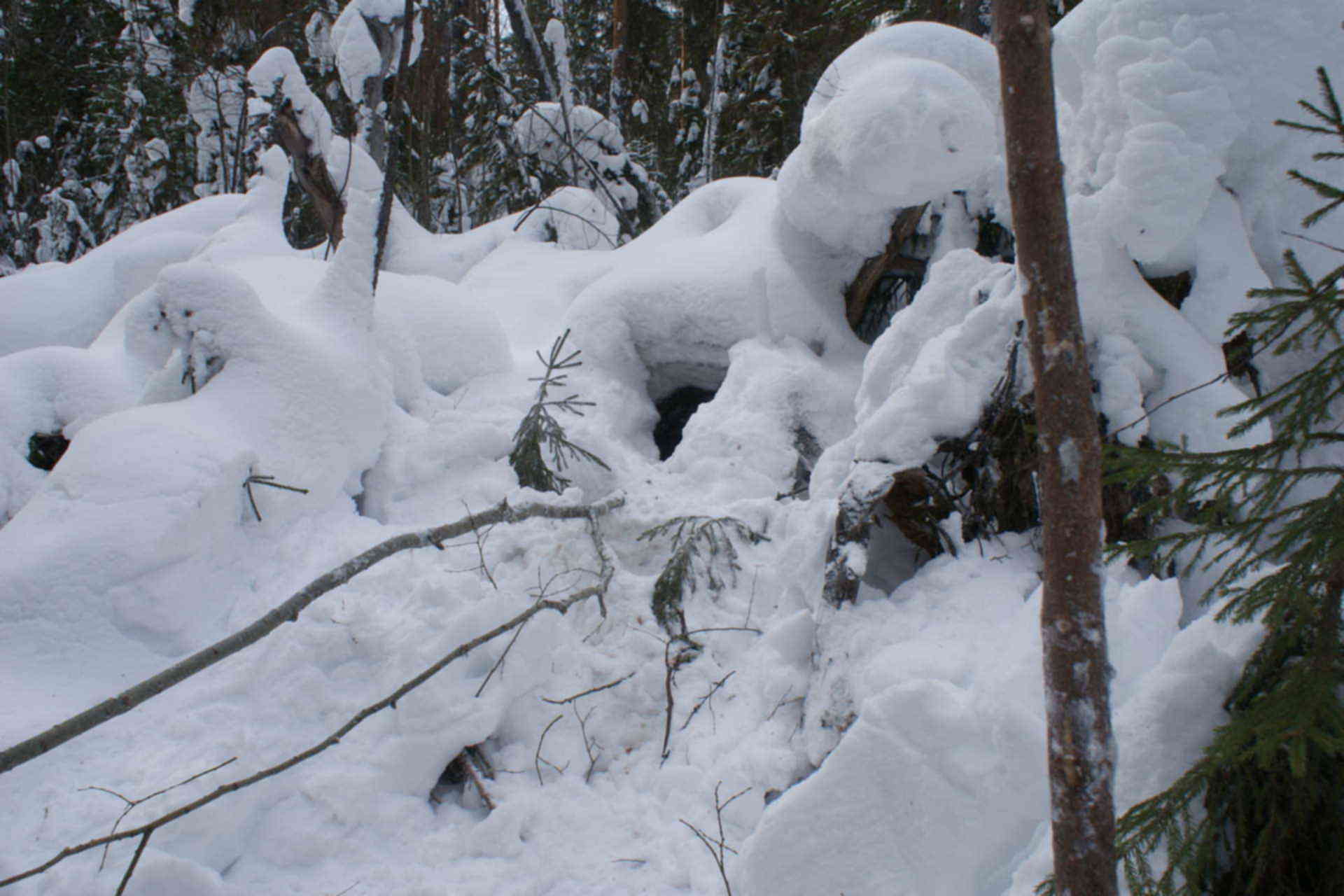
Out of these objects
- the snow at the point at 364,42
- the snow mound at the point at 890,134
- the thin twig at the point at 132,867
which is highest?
the snow at the point at 364,42

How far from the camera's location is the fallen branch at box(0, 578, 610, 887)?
1908mm

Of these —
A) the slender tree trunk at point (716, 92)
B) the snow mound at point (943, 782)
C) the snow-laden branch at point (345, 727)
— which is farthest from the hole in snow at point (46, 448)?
the slender tree trunk at point (716, 92)

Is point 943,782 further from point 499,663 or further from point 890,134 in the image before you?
point 890,134

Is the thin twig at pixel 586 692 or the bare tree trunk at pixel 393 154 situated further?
the bare tree trunk at pixel 393 154

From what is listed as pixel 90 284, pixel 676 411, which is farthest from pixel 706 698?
pixel 90 284

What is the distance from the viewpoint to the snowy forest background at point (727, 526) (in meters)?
1.85

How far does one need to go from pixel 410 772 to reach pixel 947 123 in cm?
381

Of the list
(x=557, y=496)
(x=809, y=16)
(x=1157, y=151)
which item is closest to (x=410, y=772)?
(x=557, y=496)

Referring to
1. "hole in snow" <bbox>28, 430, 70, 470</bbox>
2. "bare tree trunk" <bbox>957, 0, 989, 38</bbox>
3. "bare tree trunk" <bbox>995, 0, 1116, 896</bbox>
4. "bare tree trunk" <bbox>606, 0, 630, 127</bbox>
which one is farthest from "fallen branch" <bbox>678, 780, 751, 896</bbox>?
"bare tree trunk" <bbox>606, 0, 630, 127</bbox>

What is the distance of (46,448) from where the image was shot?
12.2 feet

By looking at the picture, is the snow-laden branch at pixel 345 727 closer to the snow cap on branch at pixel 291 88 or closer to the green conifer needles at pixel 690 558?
the green conifer needles at pixel 690 558

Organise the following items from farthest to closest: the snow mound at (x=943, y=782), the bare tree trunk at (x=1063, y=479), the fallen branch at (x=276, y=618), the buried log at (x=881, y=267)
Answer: the buried log at (x=881, y=267)
the fallen branch at (x=276, y=618)
the snow mound at (x=943, y=782)
the bare tree trunk at (x=1063, y=479)

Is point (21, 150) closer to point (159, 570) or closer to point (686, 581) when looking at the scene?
point (159, 570)

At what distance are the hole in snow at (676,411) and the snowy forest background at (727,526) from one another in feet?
0.83
